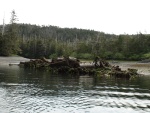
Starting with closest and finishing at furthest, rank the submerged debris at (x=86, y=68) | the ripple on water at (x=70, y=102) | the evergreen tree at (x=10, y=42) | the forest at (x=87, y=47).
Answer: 1. the ripple on water at (x=70, y=102)
2. the submerged debris at (x=86, y=68)
3. the evergreen tree at (x=10, y=42)
4. the forest at (x=87, y=47)

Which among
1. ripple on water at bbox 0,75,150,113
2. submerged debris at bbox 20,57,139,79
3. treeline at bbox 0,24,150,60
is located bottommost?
ripple on water at bbox 0,75,150,113

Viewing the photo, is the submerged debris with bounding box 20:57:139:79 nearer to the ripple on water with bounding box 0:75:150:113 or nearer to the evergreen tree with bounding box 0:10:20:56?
the ripple on water with bounding box 0:75:150:113

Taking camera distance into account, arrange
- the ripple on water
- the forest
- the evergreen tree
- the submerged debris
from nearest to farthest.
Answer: the ripple on water
the submerged debris
the evergreen tree
the forest

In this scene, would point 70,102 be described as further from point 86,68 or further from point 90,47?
point 90,47

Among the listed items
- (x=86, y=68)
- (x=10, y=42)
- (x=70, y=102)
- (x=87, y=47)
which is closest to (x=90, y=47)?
(x=87, y=47)

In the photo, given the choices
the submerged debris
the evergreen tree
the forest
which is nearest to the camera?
the submerged debris

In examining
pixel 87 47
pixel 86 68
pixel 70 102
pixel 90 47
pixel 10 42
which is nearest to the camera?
pixel 70 102

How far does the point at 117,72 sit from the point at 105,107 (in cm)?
2961

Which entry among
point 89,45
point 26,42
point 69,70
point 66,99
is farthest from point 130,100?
point 26,42

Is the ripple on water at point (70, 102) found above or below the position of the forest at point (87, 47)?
below

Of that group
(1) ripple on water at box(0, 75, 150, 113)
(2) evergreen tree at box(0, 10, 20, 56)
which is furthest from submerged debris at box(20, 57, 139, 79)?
(2) evergreen tree at box(0, 10, 20, 56)

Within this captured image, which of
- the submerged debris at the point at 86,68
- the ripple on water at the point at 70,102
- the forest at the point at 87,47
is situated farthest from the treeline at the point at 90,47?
the ripple on water at the point at 70,102

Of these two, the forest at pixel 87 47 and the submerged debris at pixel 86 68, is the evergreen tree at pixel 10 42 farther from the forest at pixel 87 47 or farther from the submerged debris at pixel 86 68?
the submerged debris at pixel 86 68

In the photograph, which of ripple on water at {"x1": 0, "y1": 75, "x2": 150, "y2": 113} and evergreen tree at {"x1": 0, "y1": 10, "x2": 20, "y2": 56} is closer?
ripple on water at {"x1": 0, "y1": 75, "x2": 150, "y2": 113}
